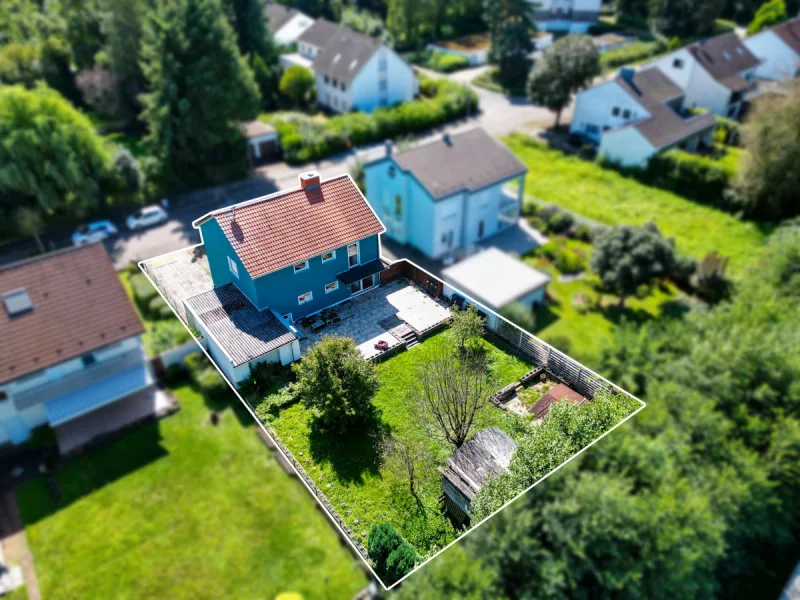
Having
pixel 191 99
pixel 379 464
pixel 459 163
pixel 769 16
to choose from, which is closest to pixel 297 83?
pixel 191 99

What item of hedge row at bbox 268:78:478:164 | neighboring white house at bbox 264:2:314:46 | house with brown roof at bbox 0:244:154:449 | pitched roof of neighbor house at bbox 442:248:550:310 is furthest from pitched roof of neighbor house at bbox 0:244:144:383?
neighboring white house at bbox 264:2:314:46

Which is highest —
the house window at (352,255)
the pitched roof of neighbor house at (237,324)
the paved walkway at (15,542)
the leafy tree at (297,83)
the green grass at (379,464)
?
the house window at (352,255)

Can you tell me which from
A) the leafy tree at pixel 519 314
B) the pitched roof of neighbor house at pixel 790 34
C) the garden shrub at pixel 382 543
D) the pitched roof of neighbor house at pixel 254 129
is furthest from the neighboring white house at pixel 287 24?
the garden shrub at pixel 382 543

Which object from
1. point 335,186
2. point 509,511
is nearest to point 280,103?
point 509,511

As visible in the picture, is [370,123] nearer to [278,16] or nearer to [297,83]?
[297,83]

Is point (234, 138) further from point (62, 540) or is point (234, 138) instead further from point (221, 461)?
point (62, 540)

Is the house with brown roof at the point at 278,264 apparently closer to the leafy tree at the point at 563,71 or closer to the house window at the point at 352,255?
the house window at the point at 352,255
